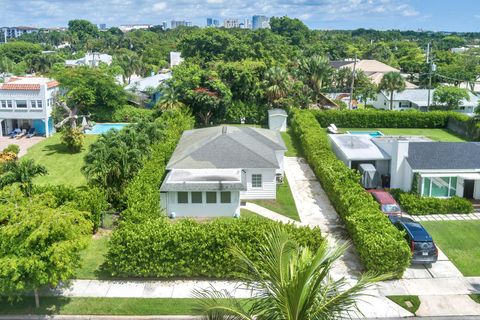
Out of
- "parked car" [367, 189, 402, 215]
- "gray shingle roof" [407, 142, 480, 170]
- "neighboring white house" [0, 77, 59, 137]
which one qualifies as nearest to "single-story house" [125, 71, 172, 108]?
"neighboring white house" [0, 77, 59, 137]

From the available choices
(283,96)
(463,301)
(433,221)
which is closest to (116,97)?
(283,96)

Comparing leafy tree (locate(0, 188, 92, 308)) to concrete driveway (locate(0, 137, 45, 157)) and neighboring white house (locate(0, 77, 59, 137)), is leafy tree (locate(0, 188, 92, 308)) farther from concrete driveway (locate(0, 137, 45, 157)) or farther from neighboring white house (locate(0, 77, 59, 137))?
neighboring white house (locate(0, 77, 59, 137))

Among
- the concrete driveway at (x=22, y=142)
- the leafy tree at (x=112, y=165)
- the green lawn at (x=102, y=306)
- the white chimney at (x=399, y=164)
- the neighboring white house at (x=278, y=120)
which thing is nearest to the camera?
the green lawn at (x=102, y=306)

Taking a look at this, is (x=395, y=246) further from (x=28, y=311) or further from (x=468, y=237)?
(x=28, y=311)

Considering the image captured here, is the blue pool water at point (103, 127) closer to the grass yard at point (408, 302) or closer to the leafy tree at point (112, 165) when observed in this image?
the leafy tree at point (112, 165)

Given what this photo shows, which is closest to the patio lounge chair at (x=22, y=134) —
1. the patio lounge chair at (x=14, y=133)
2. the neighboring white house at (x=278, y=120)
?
the patio lounge chair at (x=14, y=133)

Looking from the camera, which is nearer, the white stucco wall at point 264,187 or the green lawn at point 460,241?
the green lawn at point 460,241

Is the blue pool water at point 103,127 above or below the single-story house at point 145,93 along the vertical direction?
below
